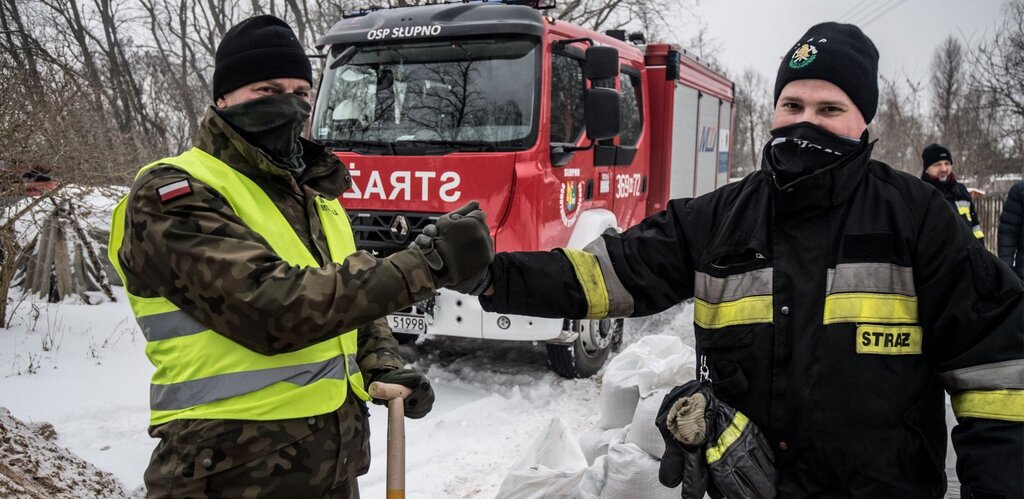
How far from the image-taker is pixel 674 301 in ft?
6.91

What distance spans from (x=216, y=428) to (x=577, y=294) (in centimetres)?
99

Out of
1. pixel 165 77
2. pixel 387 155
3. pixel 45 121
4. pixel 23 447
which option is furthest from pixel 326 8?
pixel 23 447

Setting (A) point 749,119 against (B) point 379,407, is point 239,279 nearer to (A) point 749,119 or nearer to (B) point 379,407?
(B) point 379,407

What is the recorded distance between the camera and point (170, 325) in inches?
66.2

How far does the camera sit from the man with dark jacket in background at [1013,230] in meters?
5.96

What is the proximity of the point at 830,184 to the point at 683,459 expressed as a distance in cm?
78

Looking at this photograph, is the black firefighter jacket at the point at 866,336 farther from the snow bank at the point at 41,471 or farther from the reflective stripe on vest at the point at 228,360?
the snow bank at the point at 41,471

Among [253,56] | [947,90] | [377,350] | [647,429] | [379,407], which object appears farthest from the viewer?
[947,90]

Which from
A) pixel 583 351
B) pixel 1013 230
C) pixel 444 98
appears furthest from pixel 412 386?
pixel 1013 230

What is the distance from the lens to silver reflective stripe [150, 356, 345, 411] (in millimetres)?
1676

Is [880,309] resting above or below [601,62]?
below

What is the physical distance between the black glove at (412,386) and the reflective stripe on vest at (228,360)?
276 mm

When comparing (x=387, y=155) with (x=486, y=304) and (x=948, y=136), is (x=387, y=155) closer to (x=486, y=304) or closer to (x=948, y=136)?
(x=486, y=304)

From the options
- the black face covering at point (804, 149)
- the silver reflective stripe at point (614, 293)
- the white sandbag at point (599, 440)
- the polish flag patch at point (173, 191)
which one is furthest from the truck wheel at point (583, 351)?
the polish flag patch at point (173, 191)
